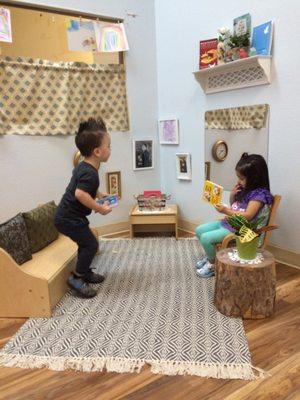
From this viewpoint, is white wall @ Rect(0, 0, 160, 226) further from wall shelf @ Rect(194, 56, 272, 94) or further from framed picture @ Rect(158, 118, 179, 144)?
wall shelf @ Rect(194, 56, 272, 94)

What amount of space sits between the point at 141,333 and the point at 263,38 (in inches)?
89.1

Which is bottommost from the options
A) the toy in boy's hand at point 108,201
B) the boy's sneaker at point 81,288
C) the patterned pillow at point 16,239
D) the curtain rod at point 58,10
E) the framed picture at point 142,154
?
the boy's sneaker at point 81,288

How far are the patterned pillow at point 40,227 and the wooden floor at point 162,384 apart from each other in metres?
1.05

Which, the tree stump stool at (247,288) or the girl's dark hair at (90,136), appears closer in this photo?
Answer: the tree stump stool at (247,288)

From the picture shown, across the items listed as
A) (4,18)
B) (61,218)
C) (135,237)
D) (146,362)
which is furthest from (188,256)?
(4,18)

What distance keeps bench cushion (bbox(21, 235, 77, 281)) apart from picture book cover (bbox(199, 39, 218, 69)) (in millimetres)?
1972

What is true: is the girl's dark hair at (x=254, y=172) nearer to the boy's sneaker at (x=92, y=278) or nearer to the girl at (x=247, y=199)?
the girl at (x=247, y=199)

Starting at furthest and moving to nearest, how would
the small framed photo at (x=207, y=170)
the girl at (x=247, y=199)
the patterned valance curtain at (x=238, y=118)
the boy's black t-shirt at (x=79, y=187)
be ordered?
1. the small framed photo at (x=207, y=170)
2. the patterned valance curtain at (x=238, y=118)
3. the girl at (x=247, y=199)
4. the boy's black t-shirt at (x=79, y=187)

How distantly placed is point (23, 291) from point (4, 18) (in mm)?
2279

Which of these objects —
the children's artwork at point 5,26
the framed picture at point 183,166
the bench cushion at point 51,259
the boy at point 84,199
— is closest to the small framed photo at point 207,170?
the framed picture at point 183,166

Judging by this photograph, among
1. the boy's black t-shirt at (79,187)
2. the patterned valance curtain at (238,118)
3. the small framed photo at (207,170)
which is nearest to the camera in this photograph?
the boy's black t-shirt at (79,187)

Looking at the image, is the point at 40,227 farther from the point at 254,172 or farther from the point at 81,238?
the point at 254,172

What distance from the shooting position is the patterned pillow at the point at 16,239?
7.22 feet

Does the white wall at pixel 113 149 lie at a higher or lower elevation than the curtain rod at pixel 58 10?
lower
